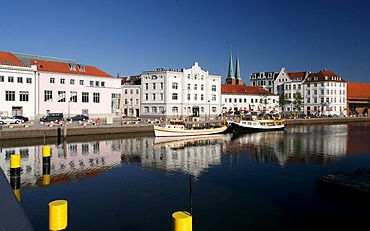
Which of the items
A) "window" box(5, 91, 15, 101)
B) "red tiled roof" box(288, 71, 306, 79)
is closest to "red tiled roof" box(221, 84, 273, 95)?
"red tiled roof" box(288, 71, 306, 79)

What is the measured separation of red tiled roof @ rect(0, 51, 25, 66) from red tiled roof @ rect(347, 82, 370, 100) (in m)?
101

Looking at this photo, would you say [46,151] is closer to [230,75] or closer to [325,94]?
[325,94]

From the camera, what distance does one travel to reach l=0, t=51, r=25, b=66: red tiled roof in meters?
58.8

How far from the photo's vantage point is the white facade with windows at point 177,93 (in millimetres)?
80250

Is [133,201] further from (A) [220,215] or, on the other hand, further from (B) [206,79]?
(B) [206,79]

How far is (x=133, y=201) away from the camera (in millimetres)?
16938

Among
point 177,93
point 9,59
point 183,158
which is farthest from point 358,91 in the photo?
point 9,59

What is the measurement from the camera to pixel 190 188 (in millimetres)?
10516

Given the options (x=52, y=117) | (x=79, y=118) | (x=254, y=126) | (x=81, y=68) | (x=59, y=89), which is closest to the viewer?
(x=52, y=117)

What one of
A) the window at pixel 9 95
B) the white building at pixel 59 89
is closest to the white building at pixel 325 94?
the white building at pixel 59 89

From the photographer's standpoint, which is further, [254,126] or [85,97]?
[85,97]

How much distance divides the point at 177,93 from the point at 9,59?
3662 cm

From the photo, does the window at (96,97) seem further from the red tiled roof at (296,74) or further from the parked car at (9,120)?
the red tiled roof at (296,74)

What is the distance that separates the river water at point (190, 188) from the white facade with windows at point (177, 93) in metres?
45.5
